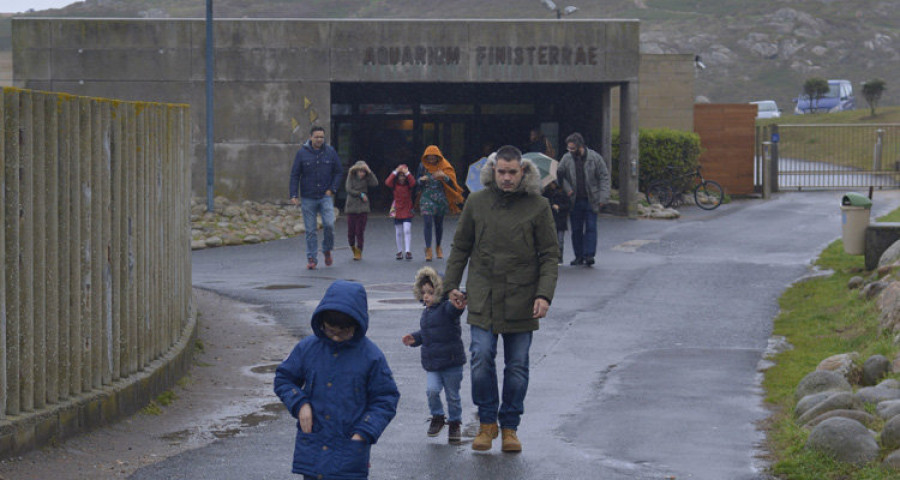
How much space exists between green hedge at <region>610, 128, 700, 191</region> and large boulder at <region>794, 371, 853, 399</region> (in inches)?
838

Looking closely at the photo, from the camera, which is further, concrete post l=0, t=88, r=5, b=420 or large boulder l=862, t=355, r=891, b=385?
large boulder l=862, t=355, r=891, b=385

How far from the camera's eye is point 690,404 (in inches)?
371

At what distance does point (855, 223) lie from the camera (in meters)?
16.1

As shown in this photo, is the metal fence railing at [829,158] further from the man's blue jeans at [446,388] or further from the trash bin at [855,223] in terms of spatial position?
the man's blue jeans at [446,388]

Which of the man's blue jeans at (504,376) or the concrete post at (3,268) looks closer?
the concrete post at (3,268)

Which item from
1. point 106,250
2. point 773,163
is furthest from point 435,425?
point 773,163

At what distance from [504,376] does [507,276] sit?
61cm

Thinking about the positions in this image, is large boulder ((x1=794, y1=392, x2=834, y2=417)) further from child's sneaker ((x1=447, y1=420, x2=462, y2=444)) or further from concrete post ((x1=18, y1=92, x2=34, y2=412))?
concrete post ((x1=18, y1=92, x2=34, y2=412))

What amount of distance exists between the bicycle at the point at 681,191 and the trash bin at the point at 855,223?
520 inches

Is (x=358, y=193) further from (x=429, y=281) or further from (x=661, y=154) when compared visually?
(x=661, y=154)

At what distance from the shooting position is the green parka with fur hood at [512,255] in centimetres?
797

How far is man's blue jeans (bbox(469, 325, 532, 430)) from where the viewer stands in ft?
26.5

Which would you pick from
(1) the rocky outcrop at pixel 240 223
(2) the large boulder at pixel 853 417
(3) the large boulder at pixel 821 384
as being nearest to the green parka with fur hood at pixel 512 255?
(2) the large boulder at pixel 853 417

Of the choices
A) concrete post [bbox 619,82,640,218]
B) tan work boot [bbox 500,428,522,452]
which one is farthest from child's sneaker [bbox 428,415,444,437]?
concrete post [bbox 619,82,640,218]
